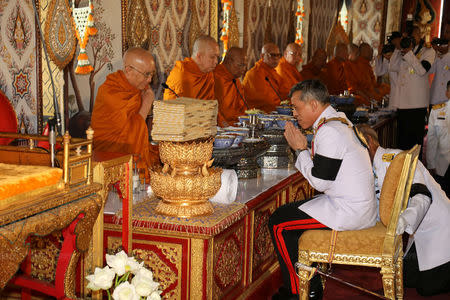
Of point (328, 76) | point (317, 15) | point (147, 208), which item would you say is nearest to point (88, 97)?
point (147, 208)

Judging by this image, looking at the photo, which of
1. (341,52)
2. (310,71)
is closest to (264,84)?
(310,71)

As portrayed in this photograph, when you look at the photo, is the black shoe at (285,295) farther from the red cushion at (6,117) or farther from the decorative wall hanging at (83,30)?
the decorative wall hanging at (83,30)

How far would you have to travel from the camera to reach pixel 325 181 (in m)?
2.37

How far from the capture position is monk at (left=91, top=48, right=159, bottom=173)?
3.29 metres

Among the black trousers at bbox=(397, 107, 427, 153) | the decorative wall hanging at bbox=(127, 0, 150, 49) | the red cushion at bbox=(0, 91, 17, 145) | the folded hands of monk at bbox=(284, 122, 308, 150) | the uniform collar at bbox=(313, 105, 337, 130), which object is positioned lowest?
the black trousers at bbox=(397, 107, 427, 153)

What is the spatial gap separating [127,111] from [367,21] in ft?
30.8

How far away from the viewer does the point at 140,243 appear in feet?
7.21

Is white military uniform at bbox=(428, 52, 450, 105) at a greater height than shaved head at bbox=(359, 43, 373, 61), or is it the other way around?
shaved head at bbox=(359, 43, 373, 61)

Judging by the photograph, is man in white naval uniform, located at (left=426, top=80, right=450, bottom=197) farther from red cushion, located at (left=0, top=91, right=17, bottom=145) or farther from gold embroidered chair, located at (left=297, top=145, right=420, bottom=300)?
red cushion, located at (left=0, top=91, right=17, bottom=145)

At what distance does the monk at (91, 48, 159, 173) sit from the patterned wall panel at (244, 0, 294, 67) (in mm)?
3476

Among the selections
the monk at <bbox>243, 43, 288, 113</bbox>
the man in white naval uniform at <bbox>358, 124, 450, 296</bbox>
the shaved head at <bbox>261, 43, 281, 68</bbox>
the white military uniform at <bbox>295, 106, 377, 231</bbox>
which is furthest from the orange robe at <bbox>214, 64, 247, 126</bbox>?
the white military uniform at <bbox>295, 106, 377, 231</bbox>

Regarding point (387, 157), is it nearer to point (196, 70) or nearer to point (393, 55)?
point (196, 70)

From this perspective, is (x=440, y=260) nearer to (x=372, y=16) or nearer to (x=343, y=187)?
(x=343, y=187)

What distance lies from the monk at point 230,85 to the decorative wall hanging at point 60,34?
1738mm
